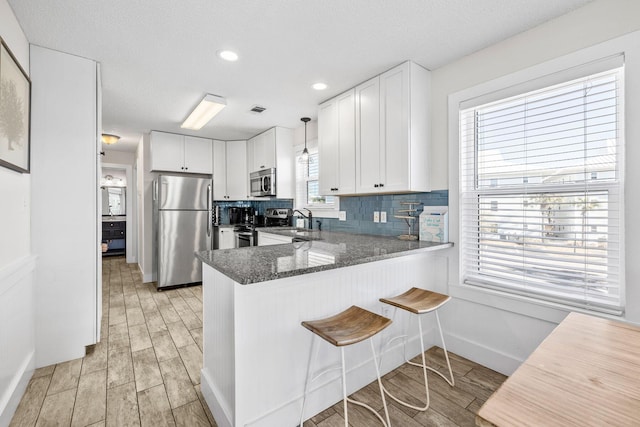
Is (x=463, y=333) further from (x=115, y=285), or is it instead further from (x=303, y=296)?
(x=115, y=285)

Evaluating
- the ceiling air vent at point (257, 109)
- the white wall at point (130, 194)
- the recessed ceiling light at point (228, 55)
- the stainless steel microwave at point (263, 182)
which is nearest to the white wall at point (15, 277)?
the recessed ceiling light at point (228, 55)

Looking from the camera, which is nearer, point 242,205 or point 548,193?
point 548,193

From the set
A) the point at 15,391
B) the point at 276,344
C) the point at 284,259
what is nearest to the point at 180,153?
the point at 15,391

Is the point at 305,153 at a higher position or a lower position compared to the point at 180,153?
lower

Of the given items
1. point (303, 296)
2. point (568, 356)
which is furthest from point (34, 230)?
point (568, 356)

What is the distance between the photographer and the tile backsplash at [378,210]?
2.56m

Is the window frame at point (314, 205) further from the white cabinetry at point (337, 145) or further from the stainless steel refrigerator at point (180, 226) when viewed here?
the stainless steel refrigerator at point (180, 226)

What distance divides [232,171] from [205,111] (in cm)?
172

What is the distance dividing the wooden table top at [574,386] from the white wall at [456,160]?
83cm

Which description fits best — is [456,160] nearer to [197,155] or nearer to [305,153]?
[305,153]

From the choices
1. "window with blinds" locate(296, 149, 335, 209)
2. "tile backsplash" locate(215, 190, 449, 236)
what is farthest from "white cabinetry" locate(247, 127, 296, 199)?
"tile backsplash" locate(215, 190, 449, 236)

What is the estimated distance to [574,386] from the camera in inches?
31.0

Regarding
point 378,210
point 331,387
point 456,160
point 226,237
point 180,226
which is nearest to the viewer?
point 331,387

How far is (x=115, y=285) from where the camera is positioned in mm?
4422
